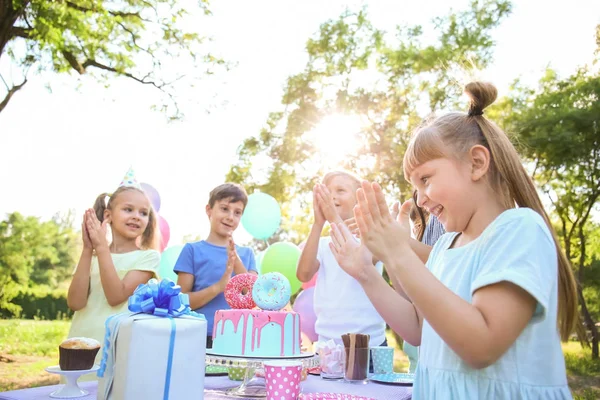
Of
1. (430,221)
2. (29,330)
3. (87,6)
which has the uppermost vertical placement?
(87,6)

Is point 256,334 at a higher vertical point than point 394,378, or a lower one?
higher

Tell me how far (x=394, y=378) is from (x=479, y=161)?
1.23m

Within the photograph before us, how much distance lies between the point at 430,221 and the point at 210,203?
1677mm

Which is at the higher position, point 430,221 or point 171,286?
point 430,221

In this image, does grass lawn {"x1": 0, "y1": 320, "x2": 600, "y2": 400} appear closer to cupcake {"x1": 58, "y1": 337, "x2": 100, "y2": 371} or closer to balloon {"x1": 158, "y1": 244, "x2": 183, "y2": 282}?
balloon {"x1": 158, "y1": 244, "x2": 183, "y2": 282}

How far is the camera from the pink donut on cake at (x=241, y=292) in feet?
8.31

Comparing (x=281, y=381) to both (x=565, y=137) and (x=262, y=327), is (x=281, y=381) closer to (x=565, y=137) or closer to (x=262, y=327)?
(x=262, y=327)

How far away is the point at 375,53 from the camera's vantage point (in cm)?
1370

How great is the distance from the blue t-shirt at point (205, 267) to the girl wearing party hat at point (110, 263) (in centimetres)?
39

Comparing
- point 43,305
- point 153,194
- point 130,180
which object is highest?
point 153,194

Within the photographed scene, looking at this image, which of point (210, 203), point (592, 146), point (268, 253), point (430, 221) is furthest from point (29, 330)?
point (592, 146)

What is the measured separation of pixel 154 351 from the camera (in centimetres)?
134

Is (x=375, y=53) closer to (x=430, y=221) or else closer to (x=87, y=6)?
(x=87, y=6)

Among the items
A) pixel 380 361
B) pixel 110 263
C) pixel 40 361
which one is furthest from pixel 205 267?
pixel 40 361
